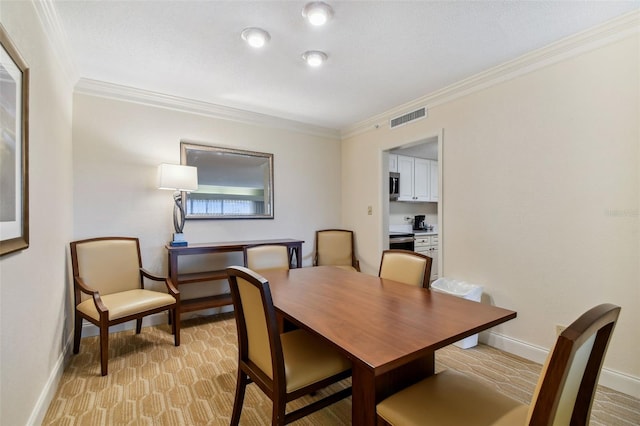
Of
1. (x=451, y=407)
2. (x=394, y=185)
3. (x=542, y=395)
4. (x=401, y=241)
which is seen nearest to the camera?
(x=542, y=395)

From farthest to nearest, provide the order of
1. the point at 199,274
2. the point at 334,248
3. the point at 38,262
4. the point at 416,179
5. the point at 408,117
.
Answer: the point at 416,179 < the point at 334,248 < the point at 408,117 < the point at 199,274 < the point at 38,262

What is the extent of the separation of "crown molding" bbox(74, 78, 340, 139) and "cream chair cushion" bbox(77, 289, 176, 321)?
1959 millimetres

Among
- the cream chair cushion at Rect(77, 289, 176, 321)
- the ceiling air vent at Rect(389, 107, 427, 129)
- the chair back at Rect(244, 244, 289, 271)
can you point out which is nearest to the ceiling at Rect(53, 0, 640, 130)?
the ceiling air vent at Rect(389, 107, 427, 129)

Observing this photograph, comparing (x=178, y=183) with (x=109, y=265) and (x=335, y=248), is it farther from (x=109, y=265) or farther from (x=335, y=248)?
(x=335, y=248)

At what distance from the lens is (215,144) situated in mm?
3531

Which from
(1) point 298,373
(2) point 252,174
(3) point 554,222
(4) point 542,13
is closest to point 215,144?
(2) point 252,174

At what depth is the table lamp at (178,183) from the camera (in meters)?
2.93

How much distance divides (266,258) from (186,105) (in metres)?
2.01

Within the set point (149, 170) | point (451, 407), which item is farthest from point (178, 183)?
point (451, 407)

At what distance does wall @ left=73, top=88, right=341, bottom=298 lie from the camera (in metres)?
2.86

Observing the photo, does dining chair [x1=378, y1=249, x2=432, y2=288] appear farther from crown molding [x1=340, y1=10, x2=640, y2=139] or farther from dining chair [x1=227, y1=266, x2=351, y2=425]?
crown molding [x1=340, y1=10, x2=640, y2=139]

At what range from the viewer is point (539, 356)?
2344mm

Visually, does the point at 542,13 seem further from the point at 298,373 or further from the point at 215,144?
the point at 215,144

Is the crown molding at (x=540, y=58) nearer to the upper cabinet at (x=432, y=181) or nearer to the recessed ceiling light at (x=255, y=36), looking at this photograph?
the recessed ceiling light at (x=255, y=36)
